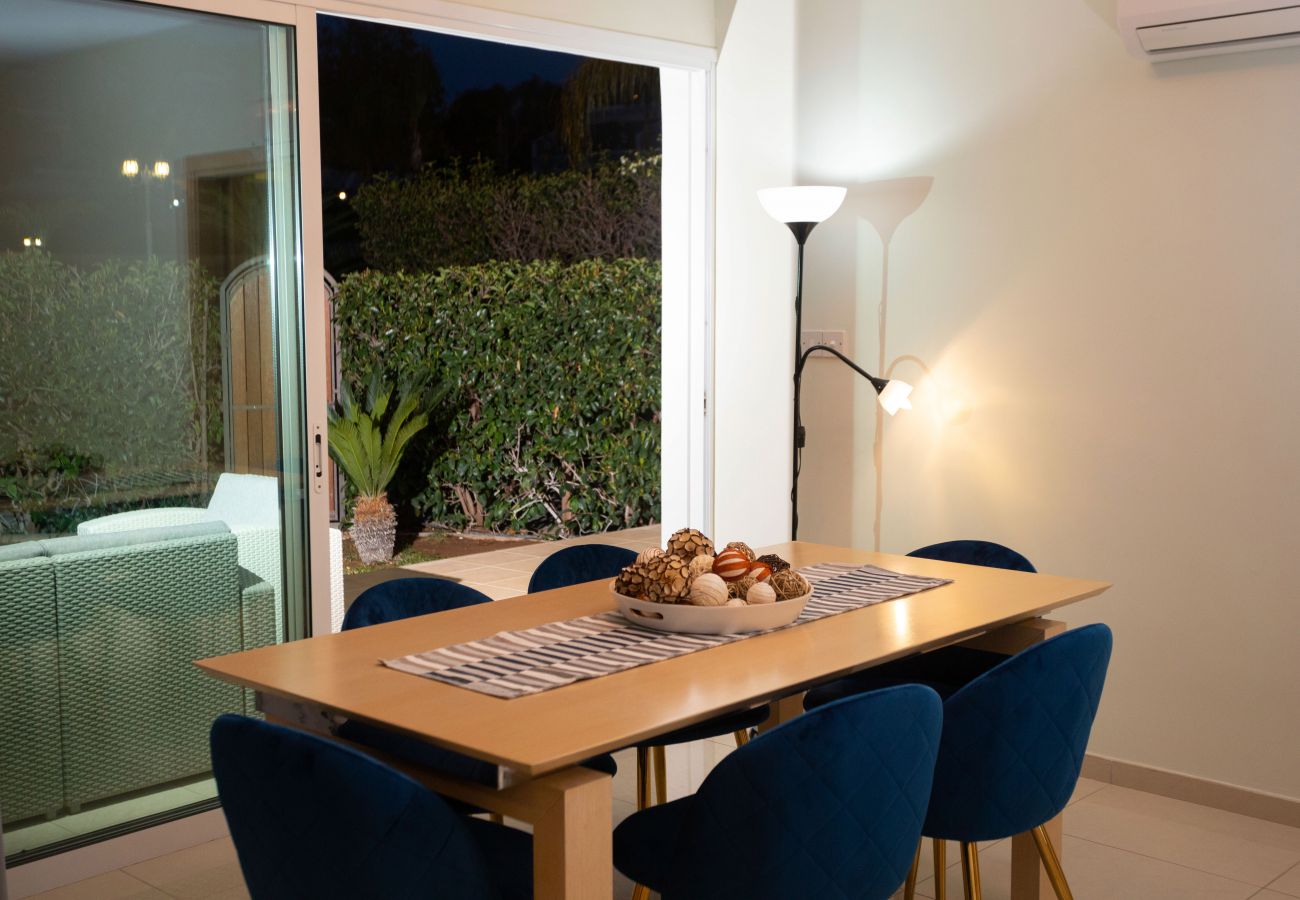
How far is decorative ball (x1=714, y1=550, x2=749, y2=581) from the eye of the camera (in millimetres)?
2547

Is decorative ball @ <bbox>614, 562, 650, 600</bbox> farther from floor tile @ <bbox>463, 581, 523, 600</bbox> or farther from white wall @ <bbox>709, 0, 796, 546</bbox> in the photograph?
floor tile @ <bbox>463, 581, 523, 600</bbox>

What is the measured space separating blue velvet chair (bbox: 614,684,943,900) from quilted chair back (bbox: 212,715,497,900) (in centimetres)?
34

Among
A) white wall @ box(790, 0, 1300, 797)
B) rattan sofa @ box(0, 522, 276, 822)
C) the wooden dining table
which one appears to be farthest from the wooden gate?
white wall @ box(790, 0, 1300, 797)

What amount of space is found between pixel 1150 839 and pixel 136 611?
2824 mm

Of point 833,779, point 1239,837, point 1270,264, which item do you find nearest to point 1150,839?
point 1239,837

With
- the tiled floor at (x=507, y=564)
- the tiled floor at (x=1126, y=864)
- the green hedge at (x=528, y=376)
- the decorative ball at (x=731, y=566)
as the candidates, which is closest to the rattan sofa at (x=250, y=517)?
the tiled floor at (x=1126, y=864)

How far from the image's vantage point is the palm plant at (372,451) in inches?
316

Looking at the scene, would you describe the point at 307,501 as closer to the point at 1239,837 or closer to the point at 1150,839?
the point at 1150,839

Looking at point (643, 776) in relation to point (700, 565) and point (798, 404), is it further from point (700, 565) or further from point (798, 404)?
point (798, 404)

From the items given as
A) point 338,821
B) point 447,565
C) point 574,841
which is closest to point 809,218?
point 574,841

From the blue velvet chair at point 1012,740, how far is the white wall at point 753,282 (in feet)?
8.41

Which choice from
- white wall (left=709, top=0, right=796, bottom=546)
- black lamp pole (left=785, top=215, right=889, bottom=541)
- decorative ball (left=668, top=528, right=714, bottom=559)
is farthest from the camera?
white wall (left=709, top=0, right=796, bottom=546)

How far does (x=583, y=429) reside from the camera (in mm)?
8305

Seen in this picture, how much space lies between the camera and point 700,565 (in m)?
2.54
